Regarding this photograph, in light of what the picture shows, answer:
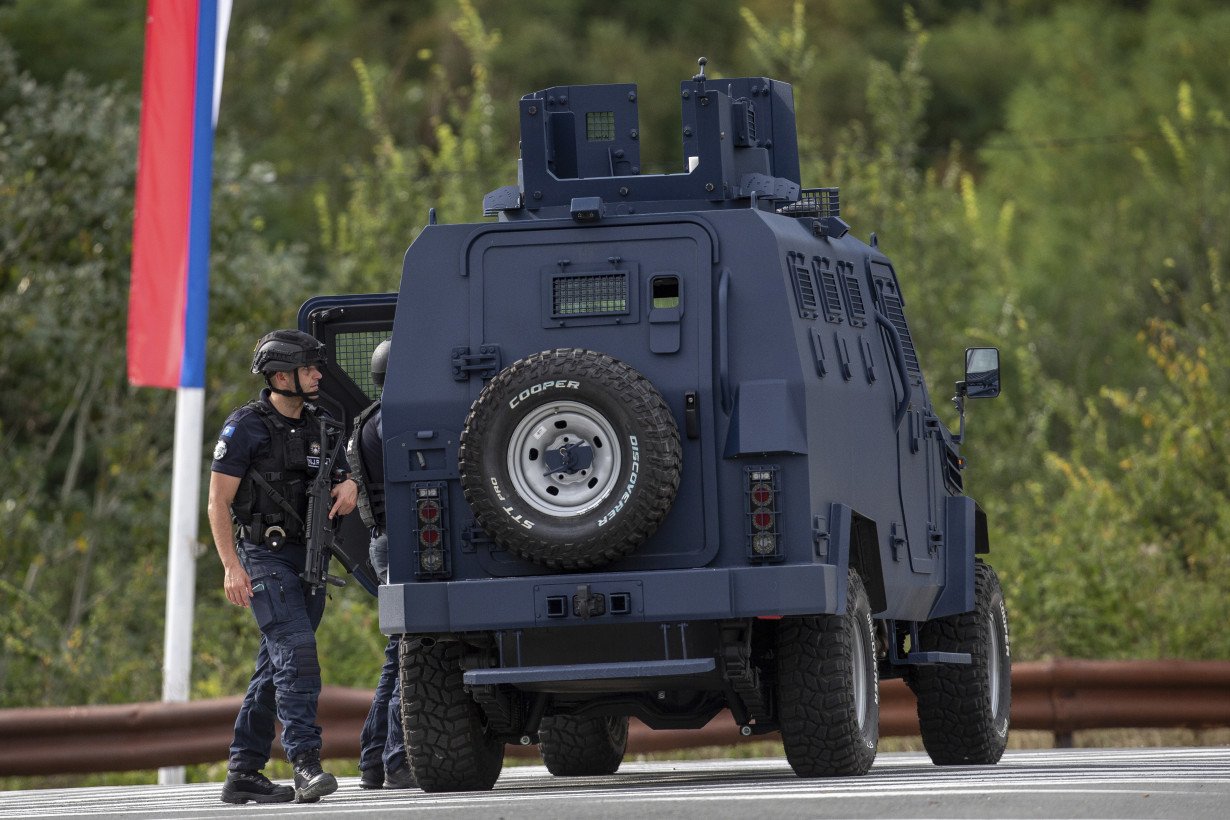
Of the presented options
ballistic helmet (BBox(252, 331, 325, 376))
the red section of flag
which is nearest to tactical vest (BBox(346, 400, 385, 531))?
ballistic helmet (BBox(252, 331, 325, 376))

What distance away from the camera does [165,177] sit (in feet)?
53.5

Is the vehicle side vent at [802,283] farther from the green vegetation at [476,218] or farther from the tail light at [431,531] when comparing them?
the green vegetation at [476,218]

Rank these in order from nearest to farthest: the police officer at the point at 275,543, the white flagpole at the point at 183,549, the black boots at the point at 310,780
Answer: the black boots at the point at 310,780 < the police officer at the point at 275,543 < the white flagpole at the point at 183,549

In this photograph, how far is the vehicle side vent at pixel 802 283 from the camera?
33.4 ft

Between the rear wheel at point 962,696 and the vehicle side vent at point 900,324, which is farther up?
the vehicle side vent at point 900,324

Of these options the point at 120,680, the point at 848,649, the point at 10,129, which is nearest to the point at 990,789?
the point at 848,649

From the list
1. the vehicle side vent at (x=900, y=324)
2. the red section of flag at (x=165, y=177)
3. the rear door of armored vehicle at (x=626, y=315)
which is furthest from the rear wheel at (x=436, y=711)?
the red section of flag at (x=165, y=177)

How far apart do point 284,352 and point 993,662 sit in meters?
4.11

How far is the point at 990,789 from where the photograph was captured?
8.99 meters

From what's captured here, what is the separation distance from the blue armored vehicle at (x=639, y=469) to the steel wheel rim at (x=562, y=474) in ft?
0.04

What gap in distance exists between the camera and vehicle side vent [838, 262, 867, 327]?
1110 centimetres

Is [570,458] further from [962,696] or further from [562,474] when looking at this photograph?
[962,696]

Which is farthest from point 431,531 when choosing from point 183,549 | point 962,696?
point 183,549

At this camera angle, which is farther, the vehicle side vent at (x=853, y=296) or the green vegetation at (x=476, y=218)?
the green vegetation at (x=476, y=218)
